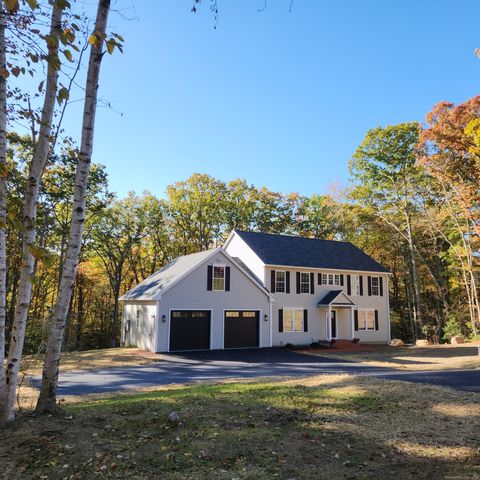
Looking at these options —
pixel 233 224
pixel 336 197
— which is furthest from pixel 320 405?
pixel 233 224

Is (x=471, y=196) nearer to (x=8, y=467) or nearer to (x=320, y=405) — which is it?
(x=320, y=405)

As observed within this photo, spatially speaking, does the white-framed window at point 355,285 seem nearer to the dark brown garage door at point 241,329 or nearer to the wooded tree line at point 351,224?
the wooded tree line at point 351,224

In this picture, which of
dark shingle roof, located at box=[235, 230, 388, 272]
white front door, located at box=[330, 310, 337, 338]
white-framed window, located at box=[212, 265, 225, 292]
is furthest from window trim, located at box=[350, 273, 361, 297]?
white-framed window, located at box=[212, 265, 225, 292]

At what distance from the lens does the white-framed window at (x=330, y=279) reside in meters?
28.8

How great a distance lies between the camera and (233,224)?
39.7 m

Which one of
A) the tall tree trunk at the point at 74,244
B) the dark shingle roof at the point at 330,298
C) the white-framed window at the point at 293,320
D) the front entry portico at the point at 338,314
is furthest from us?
the front entry portico at the point at 338,314

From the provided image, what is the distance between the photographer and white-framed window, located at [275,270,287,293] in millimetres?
26859

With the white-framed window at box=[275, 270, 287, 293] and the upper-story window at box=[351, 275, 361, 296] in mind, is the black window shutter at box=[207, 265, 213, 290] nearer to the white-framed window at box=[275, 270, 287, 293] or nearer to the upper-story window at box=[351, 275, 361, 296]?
the white-framed window at box=[275, 270, 287, 293]

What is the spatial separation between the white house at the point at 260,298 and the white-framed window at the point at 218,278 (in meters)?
0.06

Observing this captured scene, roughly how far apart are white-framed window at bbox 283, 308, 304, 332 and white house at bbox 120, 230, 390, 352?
63mm

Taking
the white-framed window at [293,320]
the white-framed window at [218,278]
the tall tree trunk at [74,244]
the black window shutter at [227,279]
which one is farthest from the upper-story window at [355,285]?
the tall tree trunk at [74,244]

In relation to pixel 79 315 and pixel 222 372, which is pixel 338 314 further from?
pixel 79 315

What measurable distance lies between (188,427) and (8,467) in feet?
6.62

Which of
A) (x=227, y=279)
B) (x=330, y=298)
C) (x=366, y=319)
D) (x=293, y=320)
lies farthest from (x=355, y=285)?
(x=227, y=279)
